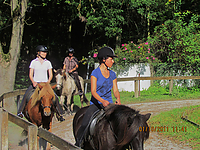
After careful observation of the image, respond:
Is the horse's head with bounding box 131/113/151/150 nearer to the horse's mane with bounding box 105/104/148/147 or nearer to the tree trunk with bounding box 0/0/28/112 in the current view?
the horse's mane with bounding box 105/104/148/147

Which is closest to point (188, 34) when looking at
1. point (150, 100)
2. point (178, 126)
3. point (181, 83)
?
point (181, 83)

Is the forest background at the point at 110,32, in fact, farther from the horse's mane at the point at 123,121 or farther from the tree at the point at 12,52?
the horse's mane at the point at 123,121

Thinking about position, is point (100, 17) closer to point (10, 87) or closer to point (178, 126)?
point (10, 87)

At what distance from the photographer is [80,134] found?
14.7 feet

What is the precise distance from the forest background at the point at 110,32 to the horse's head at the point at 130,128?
9.94 metres

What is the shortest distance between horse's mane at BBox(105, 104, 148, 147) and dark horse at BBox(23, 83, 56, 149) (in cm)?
256

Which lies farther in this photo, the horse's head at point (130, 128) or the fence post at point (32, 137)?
the fence post at point (32, 137)

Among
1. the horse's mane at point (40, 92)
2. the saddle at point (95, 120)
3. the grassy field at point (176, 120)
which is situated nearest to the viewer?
the saddle at point (95, 120)

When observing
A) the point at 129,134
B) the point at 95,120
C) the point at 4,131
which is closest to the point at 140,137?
the point at 129,134

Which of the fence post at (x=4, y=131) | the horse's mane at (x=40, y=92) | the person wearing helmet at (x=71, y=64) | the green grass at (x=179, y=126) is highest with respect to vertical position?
the person wearing helmet at (x=71, y=64)

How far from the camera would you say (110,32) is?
1898 cm

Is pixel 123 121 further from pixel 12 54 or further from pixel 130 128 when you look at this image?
pixel 12 54

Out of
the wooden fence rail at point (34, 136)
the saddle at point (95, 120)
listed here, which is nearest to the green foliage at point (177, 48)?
the saddle at point (95, 120)

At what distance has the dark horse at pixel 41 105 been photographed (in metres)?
6.24
